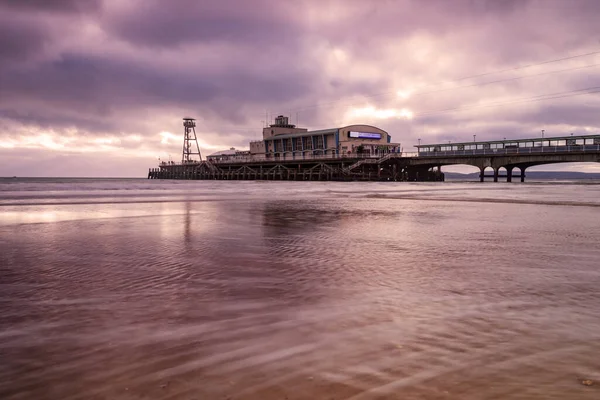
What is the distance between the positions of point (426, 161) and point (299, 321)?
230 ft

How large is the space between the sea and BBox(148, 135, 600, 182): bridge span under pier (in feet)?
193

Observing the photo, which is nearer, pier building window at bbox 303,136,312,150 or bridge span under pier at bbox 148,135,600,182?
bridge span under pier at bbox 148,135,600,182

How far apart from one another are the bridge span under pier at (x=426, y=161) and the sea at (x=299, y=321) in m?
58.9

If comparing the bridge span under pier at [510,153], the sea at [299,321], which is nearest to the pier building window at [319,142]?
the bridge span under pier at [510,153]

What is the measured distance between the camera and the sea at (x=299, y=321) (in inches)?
102

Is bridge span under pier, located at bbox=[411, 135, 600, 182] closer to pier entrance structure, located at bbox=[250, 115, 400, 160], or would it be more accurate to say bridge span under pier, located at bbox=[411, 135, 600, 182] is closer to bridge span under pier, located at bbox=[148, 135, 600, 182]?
bridge span under pier, located at bbox=[148, 135, 600, 182]

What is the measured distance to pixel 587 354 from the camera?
9.78 feet

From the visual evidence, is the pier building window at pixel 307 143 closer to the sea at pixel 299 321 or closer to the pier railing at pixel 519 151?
the pier railing at pixel 519 151

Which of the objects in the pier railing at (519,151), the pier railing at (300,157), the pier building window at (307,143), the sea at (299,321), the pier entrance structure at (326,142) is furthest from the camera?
the pier building window at (307,143)

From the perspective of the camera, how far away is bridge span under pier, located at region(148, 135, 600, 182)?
189 feet

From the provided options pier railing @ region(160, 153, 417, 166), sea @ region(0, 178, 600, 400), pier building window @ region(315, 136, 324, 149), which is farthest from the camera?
pier building window @ region(315, 136, 324, 149)

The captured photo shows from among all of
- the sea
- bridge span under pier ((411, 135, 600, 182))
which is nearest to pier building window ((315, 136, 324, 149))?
bridge span under pier ((411, 135, 600, 182))

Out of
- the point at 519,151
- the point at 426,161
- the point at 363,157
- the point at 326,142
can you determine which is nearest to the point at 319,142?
the point at 326,142

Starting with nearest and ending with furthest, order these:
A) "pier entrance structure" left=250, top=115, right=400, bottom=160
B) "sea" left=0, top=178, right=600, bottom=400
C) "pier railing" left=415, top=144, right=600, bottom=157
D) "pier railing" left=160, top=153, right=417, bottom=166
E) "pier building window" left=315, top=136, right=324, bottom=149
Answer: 1. "sea" left=0, top=178, right=600, bottom=400
2. "pier railing" left=415, top=144, right=600, bottom=157
3. "pier railing" left=160, top=153, right=417, bottom=166
4. "pier entrance structure" left=250, top=115, right=400, bottom=160
5. "pier building window" left=315, top=136, right=324, bottom=149
